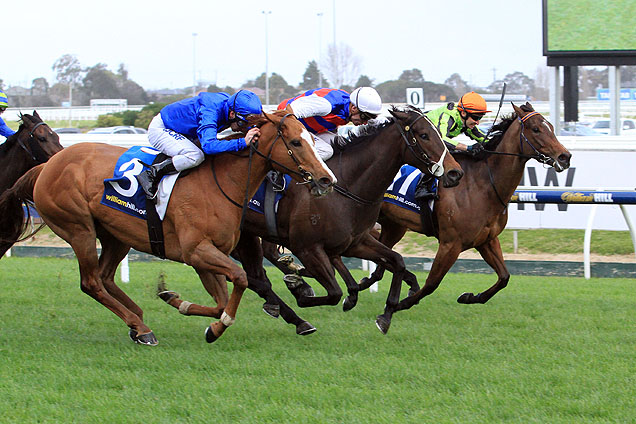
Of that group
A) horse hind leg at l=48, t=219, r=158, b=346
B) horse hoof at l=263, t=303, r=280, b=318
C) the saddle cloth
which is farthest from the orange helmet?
horse hind leg at l=48, t=219, r=158, b=346

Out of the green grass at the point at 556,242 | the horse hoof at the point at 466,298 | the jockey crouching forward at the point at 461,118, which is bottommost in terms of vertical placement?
the green grass at the point at 556,242

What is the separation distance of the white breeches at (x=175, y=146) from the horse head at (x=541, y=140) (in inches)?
100

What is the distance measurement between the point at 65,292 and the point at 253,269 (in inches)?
84.6

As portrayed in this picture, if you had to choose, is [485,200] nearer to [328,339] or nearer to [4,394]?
[328,339]

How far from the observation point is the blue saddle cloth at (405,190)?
624 centimetres

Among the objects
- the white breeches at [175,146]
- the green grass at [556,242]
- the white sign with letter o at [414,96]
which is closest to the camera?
the white breeches at [175,146]

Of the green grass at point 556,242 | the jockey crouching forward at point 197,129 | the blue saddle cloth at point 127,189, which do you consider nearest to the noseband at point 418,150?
the jockey crouching forward at point 197,129

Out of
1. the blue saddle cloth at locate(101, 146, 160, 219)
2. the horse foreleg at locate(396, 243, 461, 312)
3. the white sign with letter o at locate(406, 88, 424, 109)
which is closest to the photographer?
the blue saddle cloth at locate(101, 146, 160, 219)

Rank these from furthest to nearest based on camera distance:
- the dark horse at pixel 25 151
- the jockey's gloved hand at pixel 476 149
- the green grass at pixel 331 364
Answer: the dark horse at pixel 25 151
the jockey's gloved hand at pixel 476 149
the green grass at pixel 331 364

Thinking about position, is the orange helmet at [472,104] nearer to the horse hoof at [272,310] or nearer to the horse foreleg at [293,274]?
the horse foreleg at [293,274]

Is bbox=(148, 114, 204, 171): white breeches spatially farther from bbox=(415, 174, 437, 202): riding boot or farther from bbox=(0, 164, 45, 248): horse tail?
bbox=(415, 174, 437, 202): riding boot

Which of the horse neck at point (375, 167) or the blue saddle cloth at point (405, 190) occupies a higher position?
the horse neck at point (375, 167)

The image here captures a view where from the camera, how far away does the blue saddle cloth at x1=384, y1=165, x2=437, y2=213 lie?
246 inches

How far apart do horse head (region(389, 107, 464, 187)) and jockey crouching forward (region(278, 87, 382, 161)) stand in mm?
260
